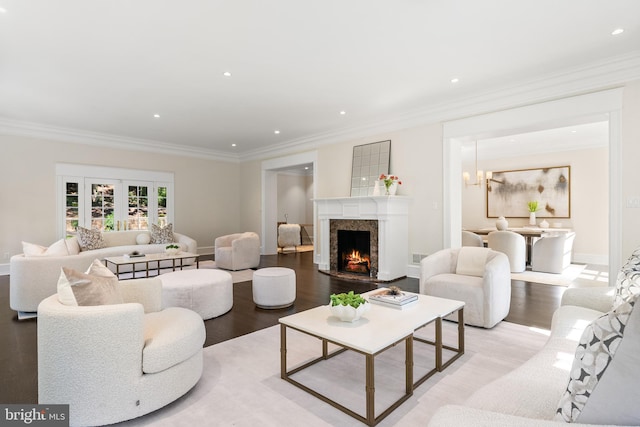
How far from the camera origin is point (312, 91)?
479 centimetres

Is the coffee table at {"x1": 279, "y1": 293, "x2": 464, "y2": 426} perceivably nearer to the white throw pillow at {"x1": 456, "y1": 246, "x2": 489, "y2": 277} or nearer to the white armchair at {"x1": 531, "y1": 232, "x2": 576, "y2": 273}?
the white throw pillow at {"x1": 456, "y1": 246, "x2": 489, "y2": 277}

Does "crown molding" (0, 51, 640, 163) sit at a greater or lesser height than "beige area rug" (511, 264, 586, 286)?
greater

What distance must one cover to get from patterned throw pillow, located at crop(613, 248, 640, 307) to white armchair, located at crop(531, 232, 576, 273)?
422 centimetres

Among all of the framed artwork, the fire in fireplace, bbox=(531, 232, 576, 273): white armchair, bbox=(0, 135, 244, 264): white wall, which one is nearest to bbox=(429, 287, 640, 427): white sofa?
the fire in fireplace

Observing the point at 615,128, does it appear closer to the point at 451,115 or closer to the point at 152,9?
the point at 451,115

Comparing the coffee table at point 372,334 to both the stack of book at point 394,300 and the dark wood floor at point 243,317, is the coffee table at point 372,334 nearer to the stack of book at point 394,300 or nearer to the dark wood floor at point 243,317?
the stack of book at point 394,300

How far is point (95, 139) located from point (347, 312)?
743 centimetres

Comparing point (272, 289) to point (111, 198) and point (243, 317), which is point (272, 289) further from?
point (111, 198)

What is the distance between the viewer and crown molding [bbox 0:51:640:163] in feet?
12.9

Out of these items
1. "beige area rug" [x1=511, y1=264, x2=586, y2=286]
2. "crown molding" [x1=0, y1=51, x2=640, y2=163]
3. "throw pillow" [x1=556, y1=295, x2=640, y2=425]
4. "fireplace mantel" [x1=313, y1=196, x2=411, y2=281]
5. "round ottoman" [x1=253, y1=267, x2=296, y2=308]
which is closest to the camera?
"throw pillow" [x1=556, y1=295, x2=640, y2=425]

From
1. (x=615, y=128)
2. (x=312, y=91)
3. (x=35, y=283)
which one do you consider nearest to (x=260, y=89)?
(x=312, y=91)

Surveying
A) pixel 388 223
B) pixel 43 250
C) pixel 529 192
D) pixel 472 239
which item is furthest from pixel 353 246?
pixel 529 192

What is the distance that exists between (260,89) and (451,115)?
118 inches

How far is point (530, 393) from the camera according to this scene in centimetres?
137
